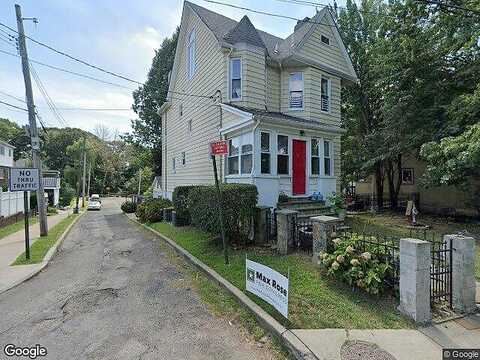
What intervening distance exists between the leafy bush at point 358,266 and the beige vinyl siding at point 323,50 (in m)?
10.1

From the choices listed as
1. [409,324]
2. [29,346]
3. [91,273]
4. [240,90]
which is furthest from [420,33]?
[29,346]

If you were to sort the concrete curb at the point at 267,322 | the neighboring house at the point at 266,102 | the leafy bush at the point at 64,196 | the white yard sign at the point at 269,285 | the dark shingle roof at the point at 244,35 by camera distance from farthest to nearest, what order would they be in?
the leafy bush at the point at 64,196, the dark shingle roof at the point at 244,35, the neighboring house at the point at 266,102, the white yard sign at the point at 269,285, the concrete curb at the point at 267,322

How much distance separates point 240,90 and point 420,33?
887cm

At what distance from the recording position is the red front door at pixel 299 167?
38.2 ft

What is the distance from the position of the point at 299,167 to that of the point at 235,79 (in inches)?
180

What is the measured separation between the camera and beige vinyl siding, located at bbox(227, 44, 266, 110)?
40.5ft

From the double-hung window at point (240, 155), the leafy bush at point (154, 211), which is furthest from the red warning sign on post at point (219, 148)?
the leafy bush at point (154, 211)

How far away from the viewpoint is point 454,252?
194 inches

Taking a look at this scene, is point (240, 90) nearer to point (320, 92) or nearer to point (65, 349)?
point (320, 92)

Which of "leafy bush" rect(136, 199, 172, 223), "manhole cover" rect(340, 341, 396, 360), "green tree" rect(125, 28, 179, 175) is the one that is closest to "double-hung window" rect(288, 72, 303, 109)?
"leafy bush" rect(136, 199, 172, 223)

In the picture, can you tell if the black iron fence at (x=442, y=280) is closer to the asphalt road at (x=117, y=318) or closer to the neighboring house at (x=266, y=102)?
the asphalt road at (x=117, y=318)

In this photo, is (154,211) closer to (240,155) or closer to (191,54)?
(240,155)

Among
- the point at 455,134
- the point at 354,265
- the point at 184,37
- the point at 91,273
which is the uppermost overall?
the point at 184,37

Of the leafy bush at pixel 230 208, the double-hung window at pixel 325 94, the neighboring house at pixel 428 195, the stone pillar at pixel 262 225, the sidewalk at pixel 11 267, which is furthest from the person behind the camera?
the neighboring house at pixel 428 195
